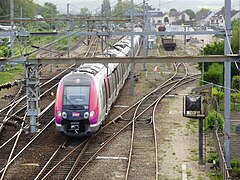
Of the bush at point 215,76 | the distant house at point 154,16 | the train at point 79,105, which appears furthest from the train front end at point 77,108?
the distant house at point 154,16

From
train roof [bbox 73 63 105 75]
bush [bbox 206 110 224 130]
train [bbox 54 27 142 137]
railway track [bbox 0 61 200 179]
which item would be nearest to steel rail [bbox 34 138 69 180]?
railway track [bbox 0 61 200 179]

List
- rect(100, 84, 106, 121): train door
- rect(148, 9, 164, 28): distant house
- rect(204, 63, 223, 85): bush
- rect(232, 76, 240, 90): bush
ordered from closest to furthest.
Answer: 1. rect(100, 84, 106, 121): train door
2. rect(232, 76, 240, 90): bush
3. rect(204, 63, 223, 85): bush
4. rect(148, 9, 164, 28): distant house

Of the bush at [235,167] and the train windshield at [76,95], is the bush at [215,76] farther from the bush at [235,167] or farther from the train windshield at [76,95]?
the bush at [235,167]

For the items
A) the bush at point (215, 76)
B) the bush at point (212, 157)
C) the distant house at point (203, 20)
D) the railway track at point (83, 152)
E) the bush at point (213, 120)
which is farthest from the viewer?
the distant house at point (203, 20)

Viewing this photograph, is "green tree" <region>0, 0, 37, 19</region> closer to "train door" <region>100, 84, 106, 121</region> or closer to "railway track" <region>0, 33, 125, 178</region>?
"railway track" <region>0, 33, 125, 178</region>

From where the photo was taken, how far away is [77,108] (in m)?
17.0

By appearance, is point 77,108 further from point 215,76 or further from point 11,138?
point 215,76

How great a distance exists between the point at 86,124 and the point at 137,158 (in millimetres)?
2340

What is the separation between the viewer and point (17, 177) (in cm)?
1366

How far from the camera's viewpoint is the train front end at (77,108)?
16.9 metres

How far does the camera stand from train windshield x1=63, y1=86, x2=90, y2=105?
56.1 ft

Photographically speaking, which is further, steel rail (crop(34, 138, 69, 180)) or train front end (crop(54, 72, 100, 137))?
train front end (crop(54, 72, 100, 137))

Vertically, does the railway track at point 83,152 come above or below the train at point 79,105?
below

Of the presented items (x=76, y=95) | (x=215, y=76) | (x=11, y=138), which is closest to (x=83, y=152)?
(x=76, y=95)
